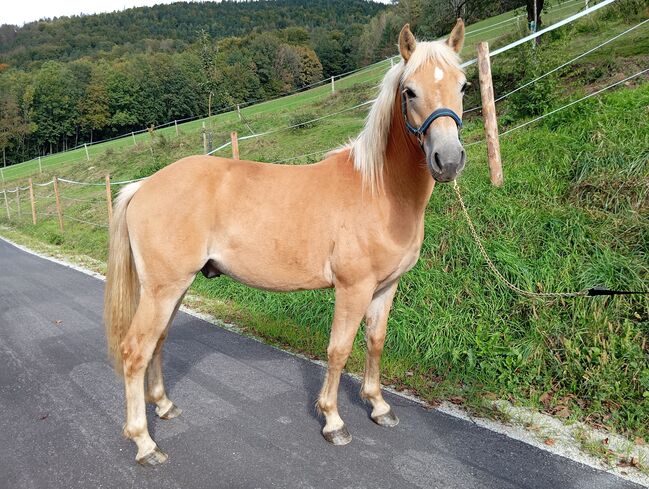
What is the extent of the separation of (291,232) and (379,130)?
87 centimetres

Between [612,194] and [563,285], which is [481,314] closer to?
[563,285]

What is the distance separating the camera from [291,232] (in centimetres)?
288

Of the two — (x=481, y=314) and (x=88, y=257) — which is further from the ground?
(x=481, y=314)

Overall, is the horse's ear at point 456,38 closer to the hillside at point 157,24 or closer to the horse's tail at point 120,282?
the horse's tail at point 120,282

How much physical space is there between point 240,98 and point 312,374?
A: 1810 inches

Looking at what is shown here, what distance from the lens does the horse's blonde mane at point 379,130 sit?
253cm

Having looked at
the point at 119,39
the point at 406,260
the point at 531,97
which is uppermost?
the point at 119,39

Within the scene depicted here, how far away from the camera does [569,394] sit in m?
3.20

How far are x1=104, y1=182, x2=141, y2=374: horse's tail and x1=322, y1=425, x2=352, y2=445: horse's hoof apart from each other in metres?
1.52

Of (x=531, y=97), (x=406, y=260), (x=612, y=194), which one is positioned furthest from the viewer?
(x=531, y=97)

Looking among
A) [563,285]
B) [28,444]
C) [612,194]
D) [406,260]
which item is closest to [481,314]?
[563,285]

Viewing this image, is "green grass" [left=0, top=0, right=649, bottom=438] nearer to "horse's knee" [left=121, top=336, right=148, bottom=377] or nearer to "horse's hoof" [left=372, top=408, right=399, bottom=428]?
"horse's hoof" [left=372, top=408, right=399, bottom=428]

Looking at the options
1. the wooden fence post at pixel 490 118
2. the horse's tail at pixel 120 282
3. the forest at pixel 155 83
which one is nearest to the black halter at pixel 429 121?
the horse's tail at pixel 120 282

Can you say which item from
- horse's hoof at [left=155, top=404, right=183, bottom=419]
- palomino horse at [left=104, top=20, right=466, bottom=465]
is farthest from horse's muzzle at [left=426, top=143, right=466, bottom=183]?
horse's hoof at [left=155, top=404, right=183, bottom=419]
